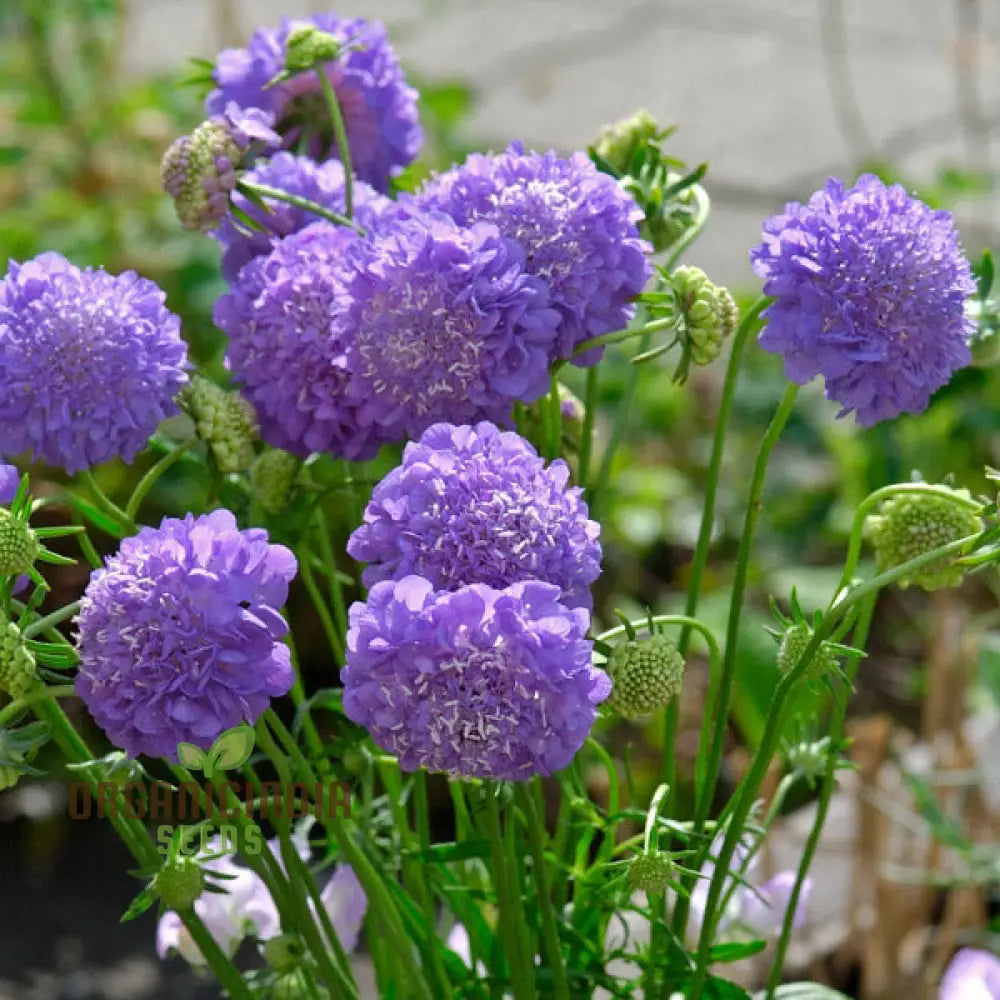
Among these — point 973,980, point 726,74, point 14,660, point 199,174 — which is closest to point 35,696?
point 14,660

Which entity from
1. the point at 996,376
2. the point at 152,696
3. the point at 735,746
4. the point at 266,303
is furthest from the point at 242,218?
the point at 996,376

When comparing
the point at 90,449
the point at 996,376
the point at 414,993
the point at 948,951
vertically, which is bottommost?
the point at 948,951

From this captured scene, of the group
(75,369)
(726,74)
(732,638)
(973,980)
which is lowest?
(973,980)

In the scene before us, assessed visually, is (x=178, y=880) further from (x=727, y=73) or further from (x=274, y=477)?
(x=727, y=73)

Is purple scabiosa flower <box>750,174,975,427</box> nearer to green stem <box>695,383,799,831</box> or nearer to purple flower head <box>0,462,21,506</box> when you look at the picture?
green stem <box>695,383,799,831</box>

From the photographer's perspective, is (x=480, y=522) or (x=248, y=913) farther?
(x=248, y=913)

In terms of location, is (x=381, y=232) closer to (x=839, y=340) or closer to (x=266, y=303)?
(x=266, y=303)

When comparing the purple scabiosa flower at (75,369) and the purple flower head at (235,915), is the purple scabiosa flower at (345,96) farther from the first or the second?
the purple flower head at (235,915)
